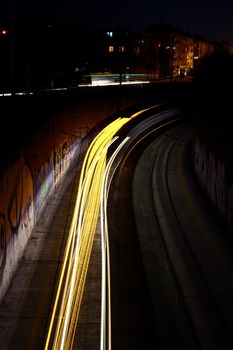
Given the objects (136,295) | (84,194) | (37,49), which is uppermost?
(37,49)

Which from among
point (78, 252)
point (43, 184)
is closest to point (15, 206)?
point (78, 252)

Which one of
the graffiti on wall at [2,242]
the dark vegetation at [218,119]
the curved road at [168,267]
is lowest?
the curved road at [168,267]

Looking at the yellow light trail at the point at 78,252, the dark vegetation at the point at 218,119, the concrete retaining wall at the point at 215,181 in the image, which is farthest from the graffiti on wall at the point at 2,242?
the dark vegetation at the point at 218,119

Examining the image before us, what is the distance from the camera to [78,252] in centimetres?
2008

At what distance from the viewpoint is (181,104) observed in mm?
73625

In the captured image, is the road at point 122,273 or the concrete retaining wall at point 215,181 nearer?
the road at point 122,273

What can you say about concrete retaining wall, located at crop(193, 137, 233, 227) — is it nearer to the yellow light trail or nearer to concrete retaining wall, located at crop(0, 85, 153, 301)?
the yellow light trail

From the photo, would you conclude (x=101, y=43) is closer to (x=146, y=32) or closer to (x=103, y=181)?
(x=146, y=32)

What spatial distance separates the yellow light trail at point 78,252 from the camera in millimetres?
14125

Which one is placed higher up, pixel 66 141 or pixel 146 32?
pixel 146 32

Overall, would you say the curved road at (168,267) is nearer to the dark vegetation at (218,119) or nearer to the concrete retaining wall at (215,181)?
the concrete retaining wall at (215,181)

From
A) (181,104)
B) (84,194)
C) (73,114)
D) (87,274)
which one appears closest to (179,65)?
(181,104)

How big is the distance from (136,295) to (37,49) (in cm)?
4651

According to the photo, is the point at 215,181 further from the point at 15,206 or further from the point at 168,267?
the point at 15,206
